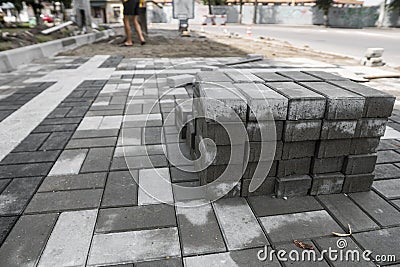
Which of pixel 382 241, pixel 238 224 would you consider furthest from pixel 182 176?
pixel 382 241

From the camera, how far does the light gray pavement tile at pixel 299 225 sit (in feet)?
6.60

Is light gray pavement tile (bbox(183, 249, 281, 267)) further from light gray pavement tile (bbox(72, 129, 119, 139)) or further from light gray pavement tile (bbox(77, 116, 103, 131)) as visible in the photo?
light gray pavement tile (bbox(77, 116, 103, 131))

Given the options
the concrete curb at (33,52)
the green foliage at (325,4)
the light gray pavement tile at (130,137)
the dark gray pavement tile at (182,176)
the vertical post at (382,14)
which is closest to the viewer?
the dark gray pavement tile at (182,176)

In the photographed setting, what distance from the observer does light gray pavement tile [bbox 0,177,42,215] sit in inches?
87.4

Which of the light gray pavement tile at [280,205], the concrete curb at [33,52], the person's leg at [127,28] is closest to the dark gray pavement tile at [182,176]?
the light gray pavement tile at [280,205]

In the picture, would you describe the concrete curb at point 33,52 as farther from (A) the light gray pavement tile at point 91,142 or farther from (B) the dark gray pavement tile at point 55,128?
(A) the light gray pavement tile at point 91,142

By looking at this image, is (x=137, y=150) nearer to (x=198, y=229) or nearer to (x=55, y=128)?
(x=55, y=128)

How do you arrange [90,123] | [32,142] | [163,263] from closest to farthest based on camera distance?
[163,263], [32,142], [90,123]

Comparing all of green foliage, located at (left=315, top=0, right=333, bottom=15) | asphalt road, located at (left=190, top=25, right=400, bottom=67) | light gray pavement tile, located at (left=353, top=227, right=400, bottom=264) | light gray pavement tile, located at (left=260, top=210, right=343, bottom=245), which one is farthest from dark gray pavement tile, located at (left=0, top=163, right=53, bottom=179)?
green foliage, located at (left=315, top=0, right=333, bottom=15)

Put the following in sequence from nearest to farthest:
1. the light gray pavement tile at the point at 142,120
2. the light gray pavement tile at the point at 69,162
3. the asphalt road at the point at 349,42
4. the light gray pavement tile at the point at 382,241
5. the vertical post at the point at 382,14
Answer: the light gray pavement tile at the point at 382,241 < the light gray pavement tile at the point at 69,162 < the light gray pavement tile at the point at 142,120 < the asphalt road at the point at 349,42 < the vertical post at the point at 382,14

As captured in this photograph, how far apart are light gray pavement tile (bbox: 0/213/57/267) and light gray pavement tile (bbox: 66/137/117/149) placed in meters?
1.24

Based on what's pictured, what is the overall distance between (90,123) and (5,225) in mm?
2081

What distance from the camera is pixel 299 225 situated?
211 centimetres

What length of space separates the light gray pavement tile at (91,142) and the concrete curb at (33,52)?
17.1 ft
